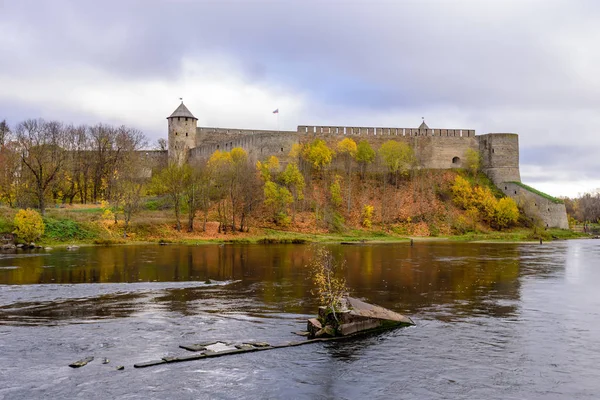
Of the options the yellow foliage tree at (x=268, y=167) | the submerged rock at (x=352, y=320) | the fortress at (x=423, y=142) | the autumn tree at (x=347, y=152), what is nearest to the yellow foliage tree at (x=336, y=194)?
the autumn tree at (x=347, y=152)

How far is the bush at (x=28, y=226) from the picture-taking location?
137ft

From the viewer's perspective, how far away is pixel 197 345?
49.2 feet

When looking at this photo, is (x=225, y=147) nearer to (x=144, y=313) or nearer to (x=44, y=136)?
(x=44, y=136)

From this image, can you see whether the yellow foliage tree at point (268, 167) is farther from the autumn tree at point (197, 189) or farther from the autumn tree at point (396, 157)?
the autumn tree at point (396, 157)

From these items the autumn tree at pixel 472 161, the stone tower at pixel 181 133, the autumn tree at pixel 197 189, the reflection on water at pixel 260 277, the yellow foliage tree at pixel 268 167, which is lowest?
the reflection on water at pixel 260 277

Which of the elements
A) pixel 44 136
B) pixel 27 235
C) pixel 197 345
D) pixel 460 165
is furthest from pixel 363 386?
pixel 460 165

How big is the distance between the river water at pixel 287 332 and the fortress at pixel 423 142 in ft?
119

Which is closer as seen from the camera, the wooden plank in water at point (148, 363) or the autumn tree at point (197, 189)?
the wooden plank in water at point (148, 363)

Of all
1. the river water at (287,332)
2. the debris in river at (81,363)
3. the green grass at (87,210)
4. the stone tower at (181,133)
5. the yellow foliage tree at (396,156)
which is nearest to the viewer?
the river water at (287,332)

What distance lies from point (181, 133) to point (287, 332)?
182 ft

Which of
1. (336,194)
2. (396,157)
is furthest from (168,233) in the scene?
(396,157)

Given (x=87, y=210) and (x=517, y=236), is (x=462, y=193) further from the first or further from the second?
(x=87, y=210)

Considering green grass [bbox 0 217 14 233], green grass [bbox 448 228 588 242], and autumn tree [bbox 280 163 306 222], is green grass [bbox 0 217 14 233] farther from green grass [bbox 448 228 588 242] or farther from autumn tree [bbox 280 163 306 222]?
green grass [bbox 448 228 588 242]

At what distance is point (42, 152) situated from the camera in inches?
2050
